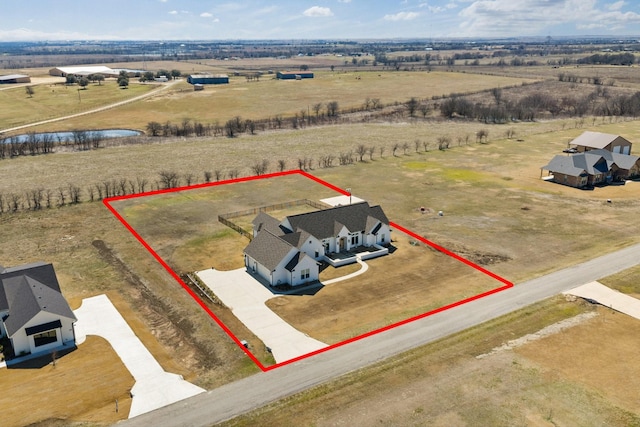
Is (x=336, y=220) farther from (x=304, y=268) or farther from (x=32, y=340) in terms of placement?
(x=32, y=340)

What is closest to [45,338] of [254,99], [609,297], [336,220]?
[336,220]

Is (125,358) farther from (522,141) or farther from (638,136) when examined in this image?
(638,136)

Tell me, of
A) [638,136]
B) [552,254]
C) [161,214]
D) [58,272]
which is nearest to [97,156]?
[161,214]

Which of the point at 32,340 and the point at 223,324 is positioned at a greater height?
the point at 32,340

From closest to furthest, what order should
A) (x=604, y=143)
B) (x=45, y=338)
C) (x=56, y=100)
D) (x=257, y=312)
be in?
(x=45, y=338)
(x=257, y=312)
(x=604, y=143)
(x=56, y=100)

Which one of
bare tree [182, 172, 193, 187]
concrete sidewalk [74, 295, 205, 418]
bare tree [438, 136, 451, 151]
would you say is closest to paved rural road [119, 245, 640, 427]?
concrete sidewalk [74, 295, 205, 418]

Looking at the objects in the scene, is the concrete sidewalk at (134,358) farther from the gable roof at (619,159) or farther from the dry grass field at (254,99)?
the dry grass field at (254,99)

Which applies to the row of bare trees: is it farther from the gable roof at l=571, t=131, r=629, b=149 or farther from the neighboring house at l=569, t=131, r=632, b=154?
the neighboring house at l=569, t=131, r=632, b=154
